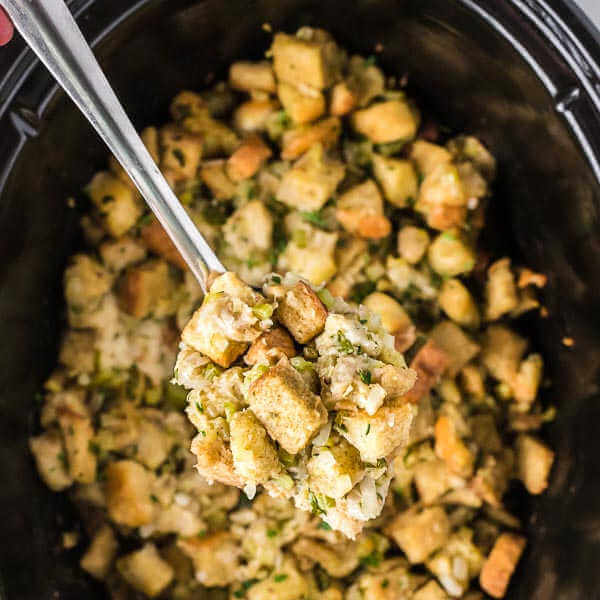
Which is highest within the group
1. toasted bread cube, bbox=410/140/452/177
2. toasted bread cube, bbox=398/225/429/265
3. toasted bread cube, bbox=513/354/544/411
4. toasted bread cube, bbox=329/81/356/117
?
toasted bread cube, bbox=329/81/356/117

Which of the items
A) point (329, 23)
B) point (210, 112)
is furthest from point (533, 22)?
point (210, 112)

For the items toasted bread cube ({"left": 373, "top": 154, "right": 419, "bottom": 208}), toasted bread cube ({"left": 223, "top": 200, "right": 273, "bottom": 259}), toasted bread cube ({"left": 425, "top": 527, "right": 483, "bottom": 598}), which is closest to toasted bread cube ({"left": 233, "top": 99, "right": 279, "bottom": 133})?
toasted bread cube ({"left": 223, "top": 200, "right": 273, "bottom": 259})

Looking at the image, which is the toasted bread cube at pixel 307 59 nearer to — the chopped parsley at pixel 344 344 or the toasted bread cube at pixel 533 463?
the chopped parsley at pixel 344 344

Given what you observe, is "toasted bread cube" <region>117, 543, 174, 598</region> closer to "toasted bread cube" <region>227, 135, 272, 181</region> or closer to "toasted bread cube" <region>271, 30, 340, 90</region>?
"toasted bread cube" <region>227, 135, 272, 181</region>

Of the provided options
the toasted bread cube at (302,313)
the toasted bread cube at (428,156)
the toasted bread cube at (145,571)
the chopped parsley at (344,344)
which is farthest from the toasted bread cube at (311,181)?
the toasted bread cube at (145,571)

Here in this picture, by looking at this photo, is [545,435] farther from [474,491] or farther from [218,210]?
[218,210]

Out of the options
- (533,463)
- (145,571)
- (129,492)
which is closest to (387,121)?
(533,463)
